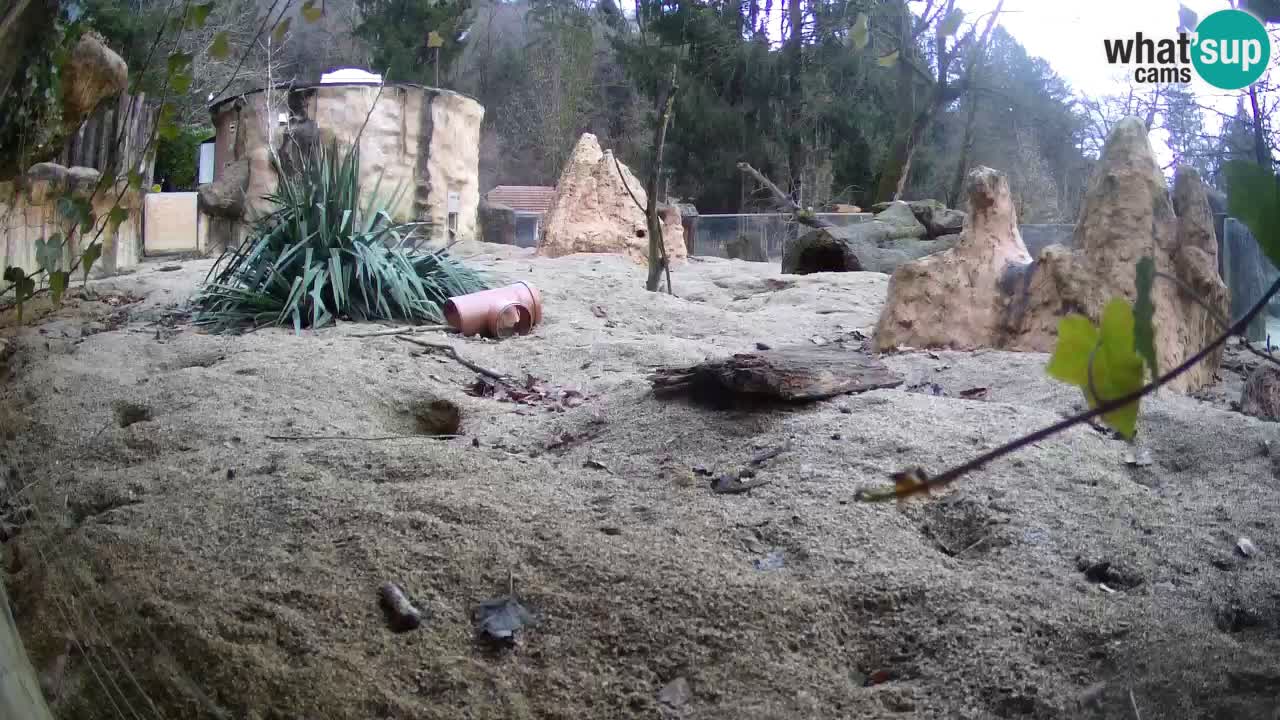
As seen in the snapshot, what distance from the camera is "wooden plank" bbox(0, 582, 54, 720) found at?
1.08 metres

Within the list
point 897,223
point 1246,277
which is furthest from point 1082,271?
point 897,223

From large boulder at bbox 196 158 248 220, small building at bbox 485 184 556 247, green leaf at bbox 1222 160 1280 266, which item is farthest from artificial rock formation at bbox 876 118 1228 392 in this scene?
small building at bbox 485 184 556 247

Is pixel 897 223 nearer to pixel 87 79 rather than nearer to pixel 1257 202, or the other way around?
pixel 87 79

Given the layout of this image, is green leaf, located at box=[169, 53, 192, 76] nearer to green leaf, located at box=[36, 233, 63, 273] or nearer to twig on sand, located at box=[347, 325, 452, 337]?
green leaf, located at box=[36, 233, 63, 273]

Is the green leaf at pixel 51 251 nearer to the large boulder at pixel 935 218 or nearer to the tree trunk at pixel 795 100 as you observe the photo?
the tree trunk at pixel 795 100

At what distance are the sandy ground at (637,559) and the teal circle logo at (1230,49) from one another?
882 mm

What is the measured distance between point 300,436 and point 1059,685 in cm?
206

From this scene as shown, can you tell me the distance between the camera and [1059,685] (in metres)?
1.50

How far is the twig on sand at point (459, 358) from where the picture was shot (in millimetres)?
3965

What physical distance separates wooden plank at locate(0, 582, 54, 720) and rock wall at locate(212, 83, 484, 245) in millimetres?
11394

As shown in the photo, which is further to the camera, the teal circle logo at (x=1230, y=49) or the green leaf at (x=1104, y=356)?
the teal circle logo at (x=1230, y=49)

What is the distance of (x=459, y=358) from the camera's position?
4219mm

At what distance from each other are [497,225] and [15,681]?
13925 millimetres

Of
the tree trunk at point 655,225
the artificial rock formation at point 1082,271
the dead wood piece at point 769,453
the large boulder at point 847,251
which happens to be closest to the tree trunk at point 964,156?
the large boulder at point 847,251
